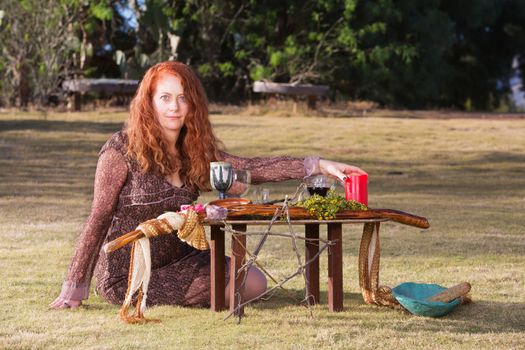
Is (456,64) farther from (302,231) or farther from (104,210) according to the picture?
(104,210)

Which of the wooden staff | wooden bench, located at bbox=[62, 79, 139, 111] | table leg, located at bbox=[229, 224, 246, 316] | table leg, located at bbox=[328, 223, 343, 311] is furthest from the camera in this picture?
wooden bench, located at bbox=[62, 79, 139, 111]

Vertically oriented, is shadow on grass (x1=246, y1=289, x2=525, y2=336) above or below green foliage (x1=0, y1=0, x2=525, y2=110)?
below

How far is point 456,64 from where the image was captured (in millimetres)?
27297

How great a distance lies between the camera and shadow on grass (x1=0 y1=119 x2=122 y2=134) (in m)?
17.8

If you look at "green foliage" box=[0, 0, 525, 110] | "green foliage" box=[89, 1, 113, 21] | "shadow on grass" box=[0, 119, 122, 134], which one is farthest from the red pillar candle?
"green foliage" box=[89, 1, 113, 21]

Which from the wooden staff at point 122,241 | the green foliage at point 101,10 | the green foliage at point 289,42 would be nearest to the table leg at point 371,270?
the wooden staff at point 122,241

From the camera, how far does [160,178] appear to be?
5945 mm

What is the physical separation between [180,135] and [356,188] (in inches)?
36.3

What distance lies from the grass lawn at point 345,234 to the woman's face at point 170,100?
0.94m

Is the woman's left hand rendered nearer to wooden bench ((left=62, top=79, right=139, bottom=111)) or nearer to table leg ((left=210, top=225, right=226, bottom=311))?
table leg ((left=210, top=225, right=226, bottom=311))

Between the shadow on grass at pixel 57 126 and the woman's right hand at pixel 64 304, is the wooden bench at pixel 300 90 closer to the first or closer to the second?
the shadow on grass at pixel 57 126

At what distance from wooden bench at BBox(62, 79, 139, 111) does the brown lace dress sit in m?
15.0

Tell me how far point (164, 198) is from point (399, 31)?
1936cm

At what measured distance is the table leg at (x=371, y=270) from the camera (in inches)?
239
